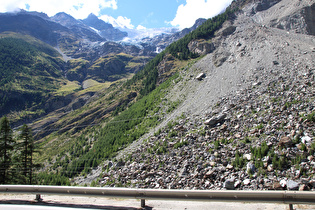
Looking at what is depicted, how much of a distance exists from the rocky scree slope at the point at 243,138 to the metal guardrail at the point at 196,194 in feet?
19.9

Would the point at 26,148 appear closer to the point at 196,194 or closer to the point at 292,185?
the point at 196,194

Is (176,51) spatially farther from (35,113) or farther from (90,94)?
(35,113)

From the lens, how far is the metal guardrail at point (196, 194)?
628 centimetres

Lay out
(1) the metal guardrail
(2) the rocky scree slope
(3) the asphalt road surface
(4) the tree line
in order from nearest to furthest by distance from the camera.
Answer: (1) the metal guardrail, (3) the asphalt road surface, (2) the rocky scree slope, (4) the tree line

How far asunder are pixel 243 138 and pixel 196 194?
12.4m

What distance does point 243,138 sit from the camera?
17391mm

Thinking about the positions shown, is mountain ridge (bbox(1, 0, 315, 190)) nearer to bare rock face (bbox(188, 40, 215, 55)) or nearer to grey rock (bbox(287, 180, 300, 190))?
grey rock (bbox(287, 180, 300, 190))

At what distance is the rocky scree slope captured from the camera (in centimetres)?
1303

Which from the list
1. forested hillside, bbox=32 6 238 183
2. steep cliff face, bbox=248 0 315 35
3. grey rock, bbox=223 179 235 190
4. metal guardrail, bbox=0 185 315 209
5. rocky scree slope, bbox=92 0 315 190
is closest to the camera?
metal guardrail, bbox=0 185 315 209

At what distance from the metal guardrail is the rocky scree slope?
6.06m

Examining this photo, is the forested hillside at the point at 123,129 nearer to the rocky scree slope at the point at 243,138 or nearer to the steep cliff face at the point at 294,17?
the rocky scree slope at the point at 243,138

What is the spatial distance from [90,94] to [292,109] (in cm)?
20276

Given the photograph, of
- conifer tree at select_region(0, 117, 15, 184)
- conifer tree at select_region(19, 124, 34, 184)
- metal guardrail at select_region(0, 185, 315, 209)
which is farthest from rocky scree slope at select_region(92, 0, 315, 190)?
conifer tree at select_region(0, 117, 15, 184)

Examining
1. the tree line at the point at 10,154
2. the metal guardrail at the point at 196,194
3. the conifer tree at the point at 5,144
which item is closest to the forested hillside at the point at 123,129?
the tree line at the point at 10,154
